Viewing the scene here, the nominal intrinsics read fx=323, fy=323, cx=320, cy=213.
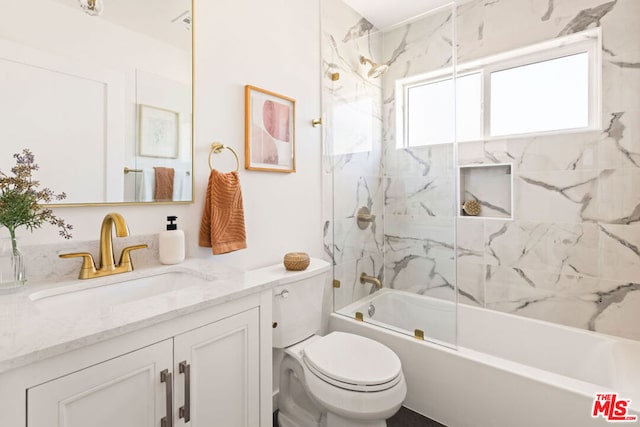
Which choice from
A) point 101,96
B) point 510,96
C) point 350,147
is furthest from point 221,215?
point 510,96

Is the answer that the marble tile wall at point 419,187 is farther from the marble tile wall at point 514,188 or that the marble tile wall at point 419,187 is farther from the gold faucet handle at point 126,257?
the gold faucet handle at point 126,257

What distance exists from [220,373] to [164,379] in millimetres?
193

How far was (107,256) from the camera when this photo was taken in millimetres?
1131

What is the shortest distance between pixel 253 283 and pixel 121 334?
418 mm

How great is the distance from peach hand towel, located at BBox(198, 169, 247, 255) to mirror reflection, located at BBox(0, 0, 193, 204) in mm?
101

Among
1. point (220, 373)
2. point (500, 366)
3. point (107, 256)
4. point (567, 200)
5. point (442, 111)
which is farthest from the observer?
point (442, 111)

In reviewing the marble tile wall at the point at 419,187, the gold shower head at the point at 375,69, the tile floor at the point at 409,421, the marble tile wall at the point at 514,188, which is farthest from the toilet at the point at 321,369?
the gold shower head at the point at 375,69

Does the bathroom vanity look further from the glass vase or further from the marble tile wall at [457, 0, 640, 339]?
the marble tile wall at [457, 0, 640, 339]

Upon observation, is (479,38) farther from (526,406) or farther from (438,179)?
(526,406)

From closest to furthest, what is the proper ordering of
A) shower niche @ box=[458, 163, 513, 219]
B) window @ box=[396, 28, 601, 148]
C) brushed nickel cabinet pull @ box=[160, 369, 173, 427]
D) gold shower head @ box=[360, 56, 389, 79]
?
brushed nickel cabinet pull @ box=[160, 369, 173, 427] → window @ box=[396, 28, 601, 148] → shower niche @ box=[458, 163, 513, 219] → gold shower head @ box=[360, 56, 389, 79]

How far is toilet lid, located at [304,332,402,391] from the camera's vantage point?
1337mm

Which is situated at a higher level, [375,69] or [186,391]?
[375,69]

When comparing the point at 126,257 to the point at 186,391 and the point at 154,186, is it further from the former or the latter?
the point at 186,391

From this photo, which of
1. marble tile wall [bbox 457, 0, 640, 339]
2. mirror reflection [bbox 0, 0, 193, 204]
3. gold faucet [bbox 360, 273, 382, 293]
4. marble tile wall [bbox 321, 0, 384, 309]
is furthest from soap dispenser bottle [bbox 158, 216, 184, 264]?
marble tile wall [bbox 457, 0, 640, 339]
